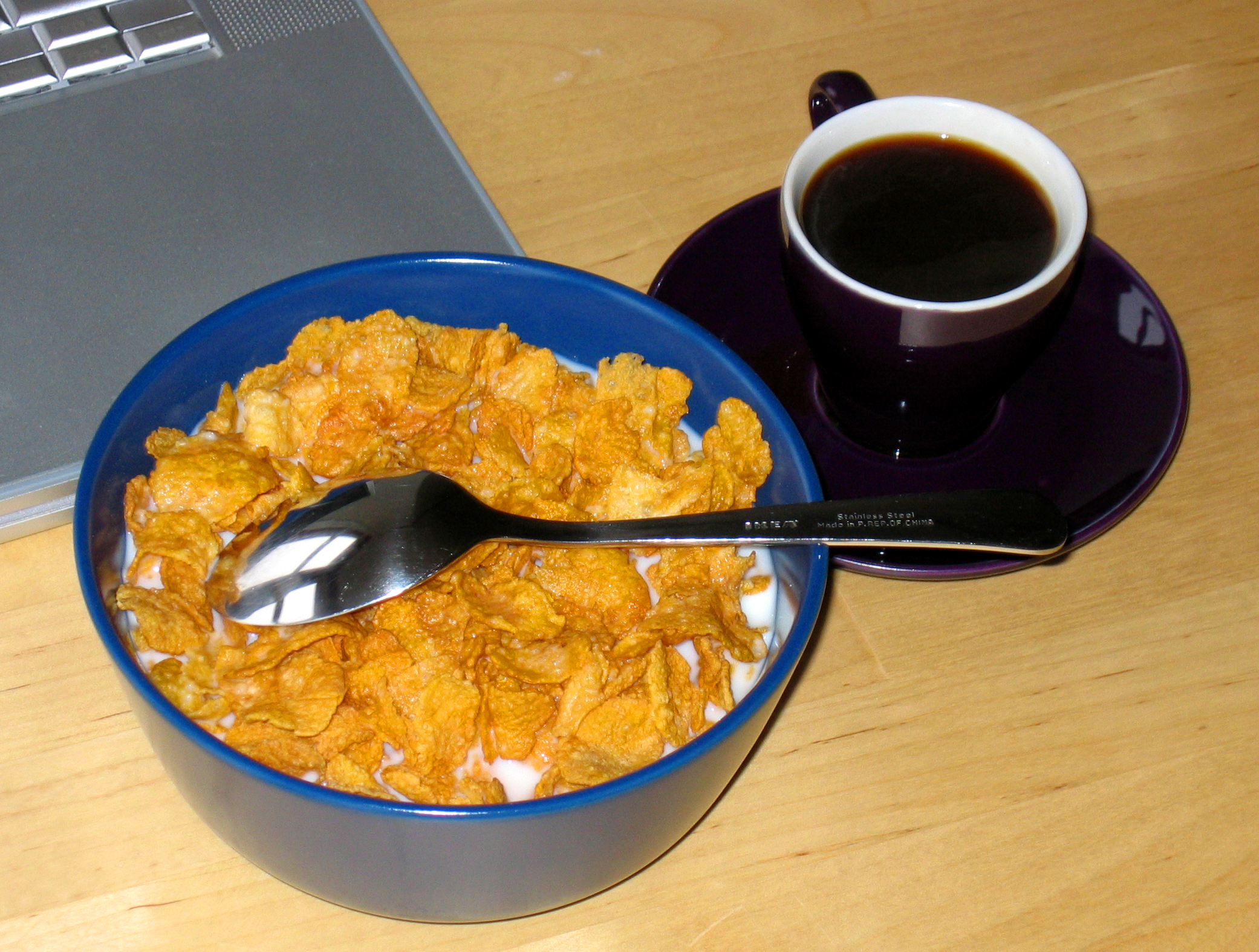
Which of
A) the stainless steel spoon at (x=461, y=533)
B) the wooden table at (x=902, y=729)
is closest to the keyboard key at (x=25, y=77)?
the wooden table at (x=902, y=729)

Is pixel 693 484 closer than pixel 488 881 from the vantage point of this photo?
No

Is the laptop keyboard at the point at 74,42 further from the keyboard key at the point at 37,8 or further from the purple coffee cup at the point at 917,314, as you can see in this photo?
the purple coffee cup at the point at 917,314

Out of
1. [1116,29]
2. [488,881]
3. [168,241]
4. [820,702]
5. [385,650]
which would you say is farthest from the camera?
[1116,29]

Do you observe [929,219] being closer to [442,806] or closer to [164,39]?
[442,806]

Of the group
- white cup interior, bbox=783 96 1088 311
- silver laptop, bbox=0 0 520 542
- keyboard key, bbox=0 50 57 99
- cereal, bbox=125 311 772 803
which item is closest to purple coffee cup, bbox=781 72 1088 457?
white cup interior, bbox=783 96 1088 311

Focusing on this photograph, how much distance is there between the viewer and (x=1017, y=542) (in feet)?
2.18

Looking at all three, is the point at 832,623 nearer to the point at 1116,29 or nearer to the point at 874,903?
the point at 874,903

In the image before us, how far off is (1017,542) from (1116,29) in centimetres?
79

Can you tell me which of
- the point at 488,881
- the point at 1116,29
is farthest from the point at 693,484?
the point at 1116,29

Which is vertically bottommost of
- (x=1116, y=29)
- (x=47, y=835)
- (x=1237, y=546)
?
(x=1237, y=546)

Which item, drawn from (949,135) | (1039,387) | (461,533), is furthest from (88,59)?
(1039,387)

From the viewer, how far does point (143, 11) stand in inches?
41.0

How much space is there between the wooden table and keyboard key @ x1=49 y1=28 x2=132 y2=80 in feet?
0.95

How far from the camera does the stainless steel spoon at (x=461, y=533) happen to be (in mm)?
656
